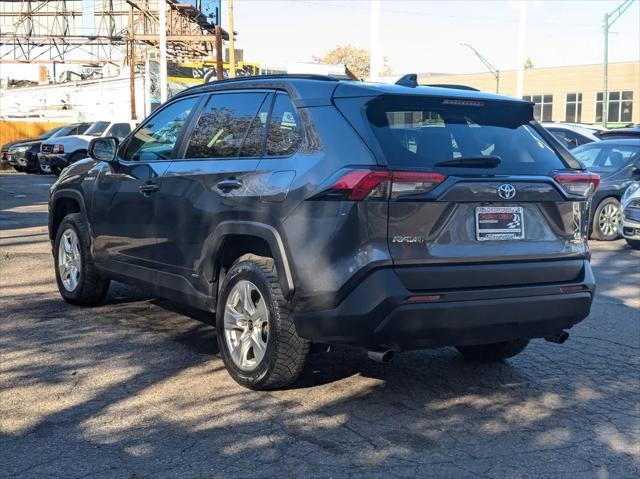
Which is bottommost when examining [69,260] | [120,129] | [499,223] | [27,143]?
[69,260]

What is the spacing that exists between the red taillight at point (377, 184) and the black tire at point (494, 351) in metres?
1.69

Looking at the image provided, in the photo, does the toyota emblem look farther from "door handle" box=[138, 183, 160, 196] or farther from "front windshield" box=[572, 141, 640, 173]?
"front windshield" box=[572, 141, 640, 173]

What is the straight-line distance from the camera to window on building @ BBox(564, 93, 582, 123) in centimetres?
6381

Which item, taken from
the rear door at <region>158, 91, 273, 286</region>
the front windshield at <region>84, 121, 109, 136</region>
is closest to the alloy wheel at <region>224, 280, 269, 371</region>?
the rear door at <region>158, 91, 273, 286</region>

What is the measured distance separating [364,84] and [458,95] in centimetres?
59

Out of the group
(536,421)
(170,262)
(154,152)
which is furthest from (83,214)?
(536,421)

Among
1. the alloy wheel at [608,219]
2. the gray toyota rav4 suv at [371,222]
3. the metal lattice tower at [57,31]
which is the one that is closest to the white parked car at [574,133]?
the alloy wheel at [608,219]

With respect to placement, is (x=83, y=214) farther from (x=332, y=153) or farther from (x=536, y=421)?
(x=536, y=421)

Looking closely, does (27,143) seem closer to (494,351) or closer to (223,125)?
(223,125)

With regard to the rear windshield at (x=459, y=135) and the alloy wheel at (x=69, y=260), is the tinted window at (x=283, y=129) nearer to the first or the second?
the rear windshield at (x=459, y=135)

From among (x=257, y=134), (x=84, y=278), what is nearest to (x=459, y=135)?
(x=257, y=134)

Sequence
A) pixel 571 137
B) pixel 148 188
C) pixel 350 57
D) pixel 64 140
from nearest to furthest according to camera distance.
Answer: pixel 148 188 < pixel 571 137 < pixel 64 140 < pixel 350 57

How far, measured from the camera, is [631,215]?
11641mm

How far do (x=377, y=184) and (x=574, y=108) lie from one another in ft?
211
